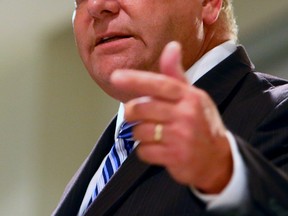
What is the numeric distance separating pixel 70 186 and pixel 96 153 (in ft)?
0.36

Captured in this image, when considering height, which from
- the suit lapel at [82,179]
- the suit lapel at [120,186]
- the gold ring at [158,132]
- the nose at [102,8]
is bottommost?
the suit lapel at [82,179]

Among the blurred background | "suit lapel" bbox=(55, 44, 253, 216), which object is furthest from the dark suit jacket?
the blurred background

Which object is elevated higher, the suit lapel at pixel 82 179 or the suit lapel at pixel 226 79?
the suit lapel at pixel 226 79

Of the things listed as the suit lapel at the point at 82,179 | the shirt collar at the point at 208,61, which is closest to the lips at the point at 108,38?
the shirt collar at the point at 208,61

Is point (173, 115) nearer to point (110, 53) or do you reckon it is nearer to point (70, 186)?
point (110, 53)

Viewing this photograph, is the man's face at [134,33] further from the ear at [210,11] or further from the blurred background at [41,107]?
the blurred background at [41,107]

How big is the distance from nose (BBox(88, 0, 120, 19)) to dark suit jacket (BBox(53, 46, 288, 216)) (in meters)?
0.27

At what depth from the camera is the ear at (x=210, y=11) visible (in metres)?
1.99

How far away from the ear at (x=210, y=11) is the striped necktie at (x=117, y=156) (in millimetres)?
331

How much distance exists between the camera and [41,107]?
3.89 meters

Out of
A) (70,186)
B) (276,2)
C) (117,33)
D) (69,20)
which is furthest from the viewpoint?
(69,20)

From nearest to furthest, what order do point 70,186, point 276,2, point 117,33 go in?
point 117,33, point 70,186, point 276,2

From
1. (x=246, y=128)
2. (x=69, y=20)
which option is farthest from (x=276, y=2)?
(x=246, y=128)

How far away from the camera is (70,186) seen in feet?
6.44
